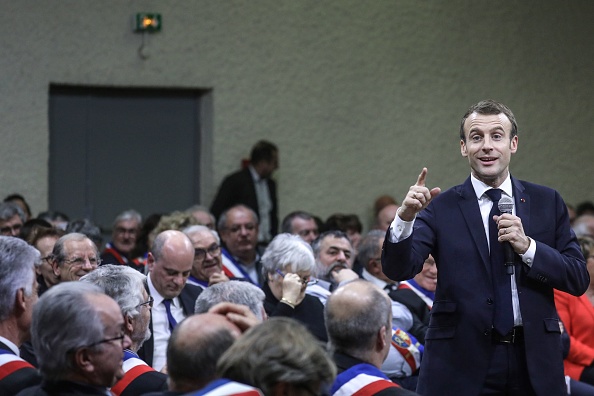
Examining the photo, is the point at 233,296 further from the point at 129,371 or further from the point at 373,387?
the point at 373,387

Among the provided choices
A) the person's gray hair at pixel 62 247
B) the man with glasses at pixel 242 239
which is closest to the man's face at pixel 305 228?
the man with glasses at pixel 242 239

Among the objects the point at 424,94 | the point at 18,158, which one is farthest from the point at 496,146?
the point at 424,94

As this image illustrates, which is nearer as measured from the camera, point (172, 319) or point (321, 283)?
point (172, 319)

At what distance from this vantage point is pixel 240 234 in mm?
6672

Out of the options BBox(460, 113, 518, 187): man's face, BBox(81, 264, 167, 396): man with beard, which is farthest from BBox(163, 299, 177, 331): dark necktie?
BBox(460, 113, 518, 187): man's face

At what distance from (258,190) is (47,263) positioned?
4.00 meters

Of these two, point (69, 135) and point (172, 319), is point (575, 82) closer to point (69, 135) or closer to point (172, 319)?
point (69, 135)

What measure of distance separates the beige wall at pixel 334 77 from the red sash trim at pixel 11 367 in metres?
5.51

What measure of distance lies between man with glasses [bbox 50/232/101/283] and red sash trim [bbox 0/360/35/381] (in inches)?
62.0

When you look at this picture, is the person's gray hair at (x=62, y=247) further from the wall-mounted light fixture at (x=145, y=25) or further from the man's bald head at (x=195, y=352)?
the wall-mounted light fixture at (x=145, y=25)

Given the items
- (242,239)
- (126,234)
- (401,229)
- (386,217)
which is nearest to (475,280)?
(401,229)

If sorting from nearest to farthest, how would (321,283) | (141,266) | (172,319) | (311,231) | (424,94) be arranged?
(172,319), (321,283), (141,266), (311,231), (424,94)

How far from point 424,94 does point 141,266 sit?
4.36 m

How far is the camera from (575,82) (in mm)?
10000
